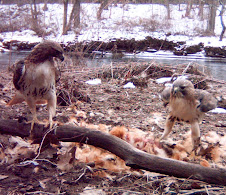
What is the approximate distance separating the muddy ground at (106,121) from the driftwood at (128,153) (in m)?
0.08

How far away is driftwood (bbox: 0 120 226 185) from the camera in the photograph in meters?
1.83

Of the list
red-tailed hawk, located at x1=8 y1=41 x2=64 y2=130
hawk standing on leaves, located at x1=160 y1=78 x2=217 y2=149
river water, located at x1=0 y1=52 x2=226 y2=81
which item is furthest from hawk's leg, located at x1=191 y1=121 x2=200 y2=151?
river water, located at x1=0 y1=52 x2=226 y2=81

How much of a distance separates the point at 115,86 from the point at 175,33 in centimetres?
1090

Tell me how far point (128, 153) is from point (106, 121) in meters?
1.71

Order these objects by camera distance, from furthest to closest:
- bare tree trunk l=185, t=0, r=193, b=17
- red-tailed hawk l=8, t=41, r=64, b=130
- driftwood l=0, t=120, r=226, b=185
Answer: bare tree trunk l=185, t=0, r=193, b=17
red-tailed hawk l=8, t=41, r=64, b=130
driftwood l=0, t=120, r=226, b=185

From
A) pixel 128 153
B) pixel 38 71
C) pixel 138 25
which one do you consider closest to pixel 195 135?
pixel 128 153

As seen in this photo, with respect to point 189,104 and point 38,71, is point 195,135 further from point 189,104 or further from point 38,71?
point 38,71

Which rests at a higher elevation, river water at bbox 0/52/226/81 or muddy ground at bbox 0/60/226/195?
river water at bbox 0/52/226/81

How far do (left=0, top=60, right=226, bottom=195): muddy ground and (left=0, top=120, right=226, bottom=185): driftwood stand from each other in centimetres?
8

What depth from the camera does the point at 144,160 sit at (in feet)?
6.31

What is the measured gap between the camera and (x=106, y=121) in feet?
12.0

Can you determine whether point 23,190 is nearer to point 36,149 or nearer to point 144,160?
point 36,149

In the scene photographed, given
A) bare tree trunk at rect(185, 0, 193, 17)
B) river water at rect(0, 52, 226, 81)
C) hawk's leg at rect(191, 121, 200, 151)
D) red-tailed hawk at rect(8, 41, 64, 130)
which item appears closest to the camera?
red-tailed hawk at rect(8, 41, 64, 130)

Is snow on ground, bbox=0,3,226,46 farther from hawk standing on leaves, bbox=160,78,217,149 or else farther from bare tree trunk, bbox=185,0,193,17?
hawk standing on leaves, bbox=160,78,217,149
